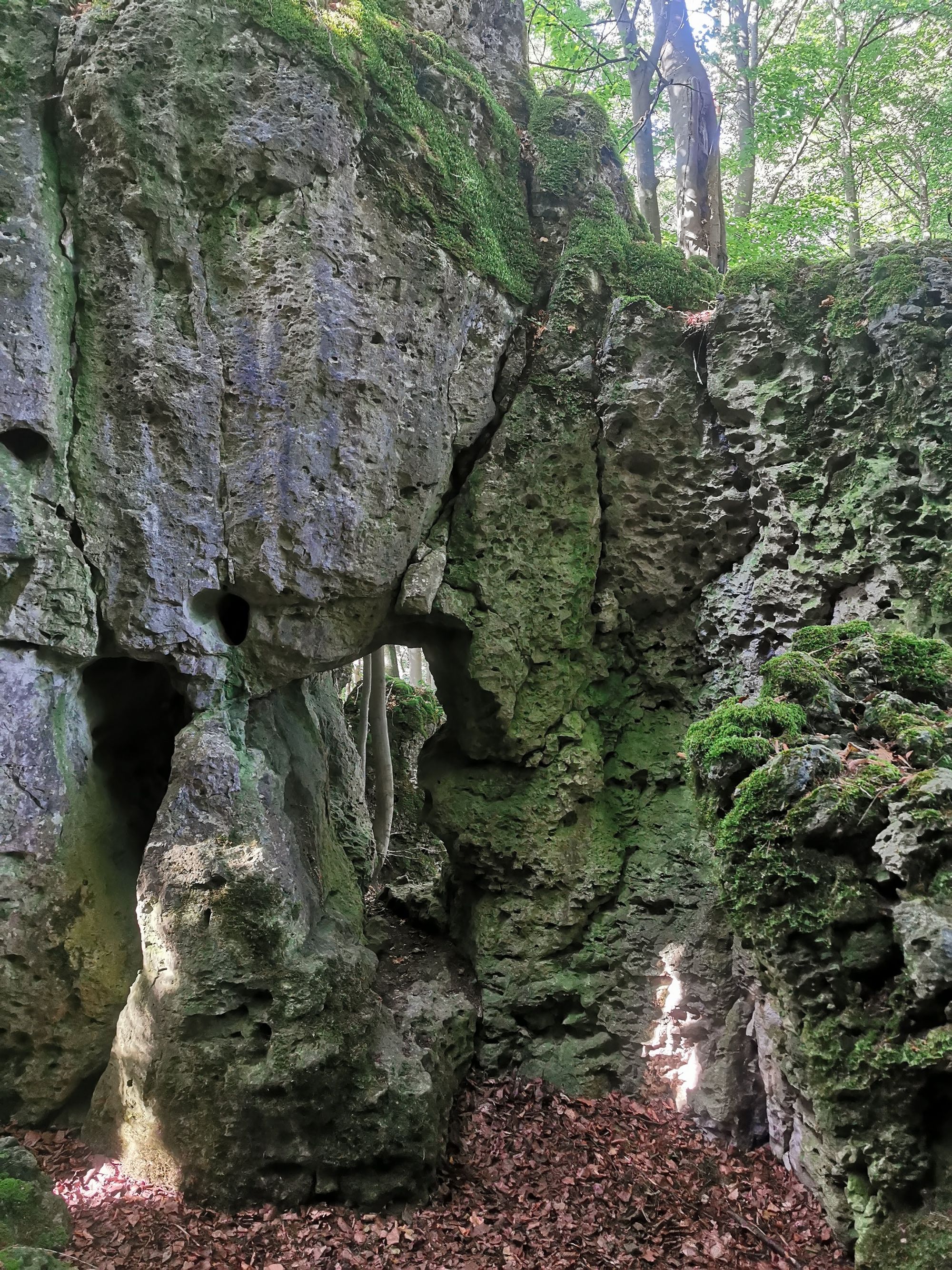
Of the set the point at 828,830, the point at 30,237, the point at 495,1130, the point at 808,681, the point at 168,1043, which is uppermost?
the point at 30,237

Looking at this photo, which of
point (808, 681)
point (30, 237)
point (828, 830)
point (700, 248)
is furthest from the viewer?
point (700, 248)

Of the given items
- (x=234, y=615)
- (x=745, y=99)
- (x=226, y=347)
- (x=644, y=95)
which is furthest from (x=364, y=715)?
(x=745, y=99)

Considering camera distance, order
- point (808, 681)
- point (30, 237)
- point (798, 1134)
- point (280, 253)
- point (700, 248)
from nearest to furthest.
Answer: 1. point (808, 681)
2. point (798, 1134)
3. point (30, 237)
4. point (280, 253)
5. point (700, 248)

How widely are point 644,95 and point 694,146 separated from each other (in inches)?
68.0

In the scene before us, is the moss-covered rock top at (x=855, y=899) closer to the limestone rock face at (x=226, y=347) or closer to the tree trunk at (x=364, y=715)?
the limestone rock face at (x=226, y=347)

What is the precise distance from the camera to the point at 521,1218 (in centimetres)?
526

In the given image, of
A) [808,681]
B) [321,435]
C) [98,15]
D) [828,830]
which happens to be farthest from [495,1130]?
[98,15]

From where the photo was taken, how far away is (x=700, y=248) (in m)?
9.70

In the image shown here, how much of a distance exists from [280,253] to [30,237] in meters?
1.92

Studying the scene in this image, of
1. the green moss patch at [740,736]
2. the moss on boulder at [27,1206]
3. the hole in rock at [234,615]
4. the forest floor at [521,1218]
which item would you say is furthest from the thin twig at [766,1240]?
the hole in rock at [234,615]

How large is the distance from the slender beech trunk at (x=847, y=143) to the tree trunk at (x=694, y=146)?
477cm

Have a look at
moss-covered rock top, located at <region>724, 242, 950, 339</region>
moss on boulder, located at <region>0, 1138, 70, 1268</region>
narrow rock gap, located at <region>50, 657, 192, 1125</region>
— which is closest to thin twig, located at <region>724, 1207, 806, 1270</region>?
moss on boulder, located at <region>0, 1138, 70, 1268</region>

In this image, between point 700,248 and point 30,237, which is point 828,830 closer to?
point 30,237

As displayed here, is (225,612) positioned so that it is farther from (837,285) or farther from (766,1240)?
(837,285)
